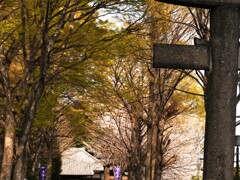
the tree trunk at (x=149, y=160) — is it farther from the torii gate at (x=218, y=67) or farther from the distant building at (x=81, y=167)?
the distant building at (x=81, y=167)

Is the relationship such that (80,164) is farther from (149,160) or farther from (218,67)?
(218,67)

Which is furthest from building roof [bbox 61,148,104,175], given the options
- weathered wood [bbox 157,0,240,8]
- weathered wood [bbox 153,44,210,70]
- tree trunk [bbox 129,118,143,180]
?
weathered wood [bbox 157,0,240,8]

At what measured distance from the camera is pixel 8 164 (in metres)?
13.0

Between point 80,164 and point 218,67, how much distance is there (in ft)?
170

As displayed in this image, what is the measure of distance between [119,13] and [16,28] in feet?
9.98

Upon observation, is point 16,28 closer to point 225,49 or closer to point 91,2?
point 91,2

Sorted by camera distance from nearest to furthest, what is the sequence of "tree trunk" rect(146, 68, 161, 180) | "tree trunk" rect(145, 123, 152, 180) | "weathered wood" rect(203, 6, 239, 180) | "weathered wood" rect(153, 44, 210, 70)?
"weathered wood" rect(203, 6, 239, 180) → "weathered wood" rect(153, 44, 210, 70) → "tree trunk" rect(146, 68, 161, 180) → "tree trunk" rect(145, 123, 152, 180)

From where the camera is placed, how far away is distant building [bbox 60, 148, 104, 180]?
54156 millimetres

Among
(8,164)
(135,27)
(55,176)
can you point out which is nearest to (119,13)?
(135,27)

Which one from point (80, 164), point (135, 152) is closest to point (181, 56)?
point (135, 152)

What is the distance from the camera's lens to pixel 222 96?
427 cm

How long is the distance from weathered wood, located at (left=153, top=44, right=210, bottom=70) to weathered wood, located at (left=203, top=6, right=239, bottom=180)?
0.10 m

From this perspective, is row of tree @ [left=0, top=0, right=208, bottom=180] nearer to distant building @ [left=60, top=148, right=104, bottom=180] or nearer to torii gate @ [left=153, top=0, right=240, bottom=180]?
torii gate @ [left=153, top=0, right=240, bottom=180]

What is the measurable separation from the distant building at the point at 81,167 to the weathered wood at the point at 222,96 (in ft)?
160
